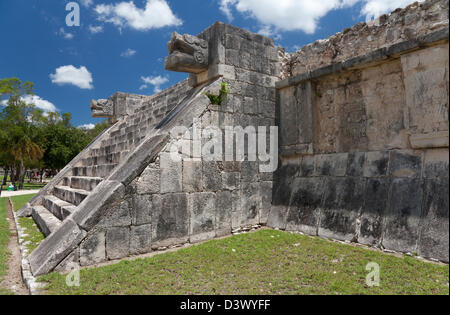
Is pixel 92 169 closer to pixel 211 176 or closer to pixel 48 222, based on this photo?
pixel 48 222

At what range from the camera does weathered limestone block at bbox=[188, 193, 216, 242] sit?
470cm

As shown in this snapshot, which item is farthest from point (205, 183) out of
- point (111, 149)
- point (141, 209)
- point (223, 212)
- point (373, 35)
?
point (111, 149)

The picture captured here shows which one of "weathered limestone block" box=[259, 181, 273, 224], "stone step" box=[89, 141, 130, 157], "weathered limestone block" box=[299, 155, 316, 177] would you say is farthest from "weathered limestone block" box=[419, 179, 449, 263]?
"stone step" box=[89, 141, 130, 157]

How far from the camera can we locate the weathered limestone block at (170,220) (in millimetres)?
4301

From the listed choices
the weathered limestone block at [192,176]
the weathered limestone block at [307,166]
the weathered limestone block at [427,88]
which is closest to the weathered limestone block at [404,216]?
the weathered limestone block at [427,88]

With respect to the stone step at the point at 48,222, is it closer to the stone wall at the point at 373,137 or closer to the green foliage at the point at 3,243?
the green foliage at the point at 3,243

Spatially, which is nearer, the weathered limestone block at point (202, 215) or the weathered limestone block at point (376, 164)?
the weathered limestone block at point (376, 164)

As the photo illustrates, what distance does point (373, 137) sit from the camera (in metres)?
4.71

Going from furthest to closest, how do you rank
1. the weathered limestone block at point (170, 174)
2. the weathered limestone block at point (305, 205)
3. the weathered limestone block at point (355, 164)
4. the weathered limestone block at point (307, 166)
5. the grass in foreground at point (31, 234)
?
the weathered limestone block at point (307, 166)
the weathered limestone block at point (305, 205)
the weathered limestone block at point (355, 164)
the grass in foreground at point (31, 234)
the weathered limestone block at point (170, 174)

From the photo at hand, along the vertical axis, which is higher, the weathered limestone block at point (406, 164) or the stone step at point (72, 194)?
the weathered limestone block at point (406, 164)

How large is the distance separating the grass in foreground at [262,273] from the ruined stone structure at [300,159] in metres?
0.41

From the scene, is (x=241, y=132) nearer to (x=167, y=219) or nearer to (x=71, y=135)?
(x=167, y=219)
